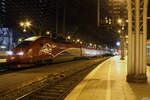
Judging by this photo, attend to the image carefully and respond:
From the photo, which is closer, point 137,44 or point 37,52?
point 137,44

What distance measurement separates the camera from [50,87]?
929 centimetres

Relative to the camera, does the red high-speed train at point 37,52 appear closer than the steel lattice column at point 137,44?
No

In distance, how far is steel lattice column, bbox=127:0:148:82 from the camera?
9219 mm

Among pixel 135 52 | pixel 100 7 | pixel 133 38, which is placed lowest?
pixel 135 52

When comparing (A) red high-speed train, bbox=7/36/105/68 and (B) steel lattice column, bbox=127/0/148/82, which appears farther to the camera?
(A) red high-speed train, bbox=7/36/105/68

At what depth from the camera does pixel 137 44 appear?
9.28m

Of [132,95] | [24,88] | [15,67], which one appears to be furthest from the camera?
[15,67]

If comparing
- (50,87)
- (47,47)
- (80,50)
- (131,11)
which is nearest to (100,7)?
(47,47)

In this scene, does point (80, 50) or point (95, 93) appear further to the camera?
point (80, 50)

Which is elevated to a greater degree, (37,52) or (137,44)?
(137,44)

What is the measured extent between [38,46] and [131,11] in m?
10.4

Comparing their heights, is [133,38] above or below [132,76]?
above

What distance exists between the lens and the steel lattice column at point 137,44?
9219 millimetres

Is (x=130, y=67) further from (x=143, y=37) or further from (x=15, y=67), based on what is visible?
(x=15, y=67)
